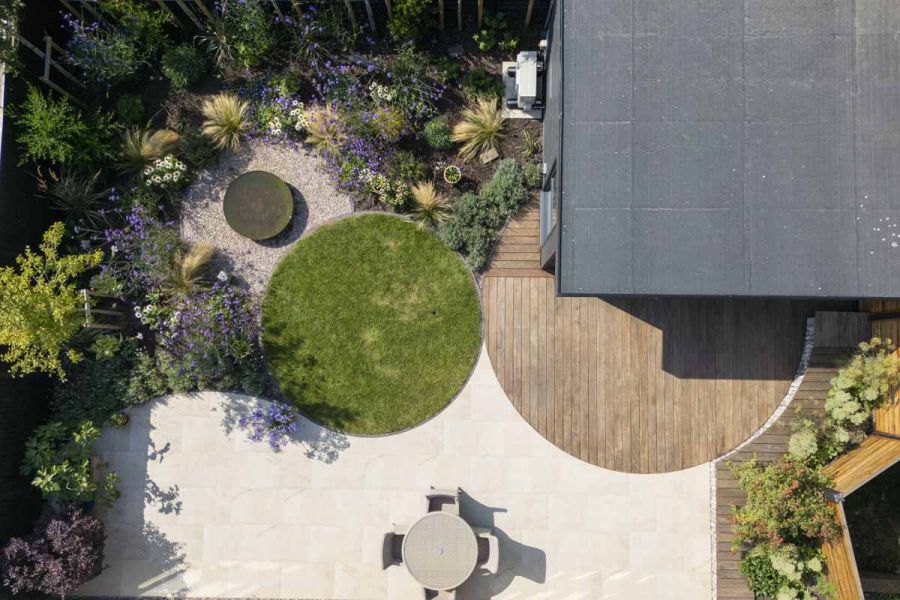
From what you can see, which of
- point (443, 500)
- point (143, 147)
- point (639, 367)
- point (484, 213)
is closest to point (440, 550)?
point (443, 500)

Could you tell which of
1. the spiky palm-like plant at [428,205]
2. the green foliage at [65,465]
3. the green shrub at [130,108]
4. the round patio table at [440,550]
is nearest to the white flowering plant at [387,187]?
the spiky palm-like plant at [428,205]

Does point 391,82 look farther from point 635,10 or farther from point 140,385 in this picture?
point 140,385

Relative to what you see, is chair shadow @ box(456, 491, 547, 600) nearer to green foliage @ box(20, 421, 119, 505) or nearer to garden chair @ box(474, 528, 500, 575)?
garden chair @ box(474, 528, 500, 575)

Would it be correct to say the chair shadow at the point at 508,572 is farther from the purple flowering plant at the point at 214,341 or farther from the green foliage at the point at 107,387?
the green foliage at the point at 107,387

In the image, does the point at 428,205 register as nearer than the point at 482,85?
Yes

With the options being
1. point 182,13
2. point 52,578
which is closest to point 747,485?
point 52,578

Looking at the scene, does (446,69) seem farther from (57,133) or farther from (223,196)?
(57,133)

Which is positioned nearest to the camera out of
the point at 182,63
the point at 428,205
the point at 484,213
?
the point at 428,205
